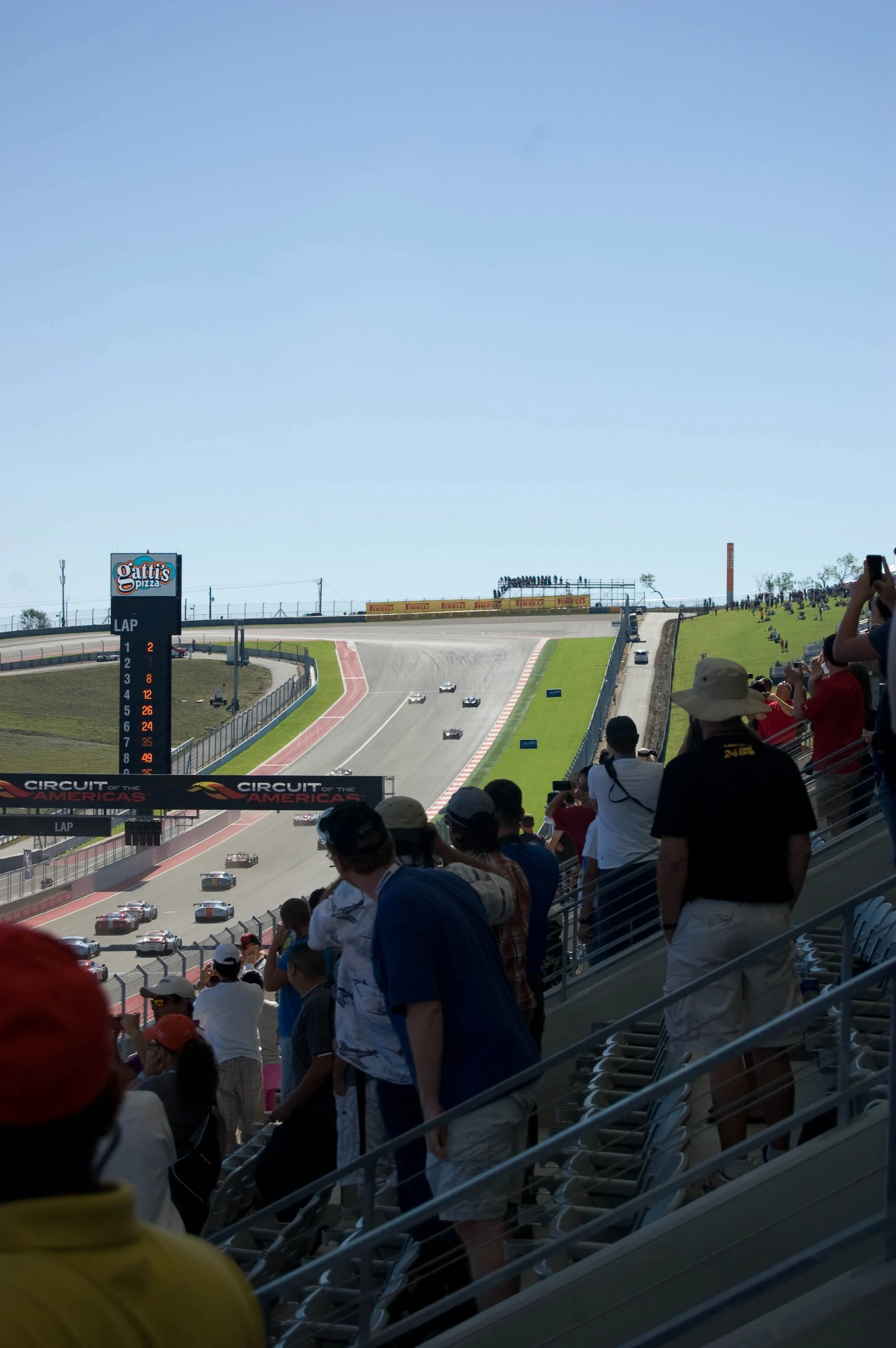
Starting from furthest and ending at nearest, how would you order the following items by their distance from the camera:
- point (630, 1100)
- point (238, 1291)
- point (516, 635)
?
point (516, 635) < point (630, 1100) < point (238, 1291)

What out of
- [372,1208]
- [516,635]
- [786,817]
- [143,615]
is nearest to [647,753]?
[786,817]

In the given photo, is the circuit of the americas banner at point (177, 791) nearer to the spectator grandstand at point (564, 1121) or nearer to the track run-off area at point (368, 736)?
the track run-off area at point (368, 736)

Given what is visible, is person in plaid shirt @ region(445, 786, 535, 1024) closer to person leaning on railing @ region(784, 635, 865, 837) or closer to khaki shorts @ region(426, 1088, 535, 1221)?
khaki shorts @ region(426, 1088, 535, 1221)

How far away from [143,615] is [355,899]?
107 feet

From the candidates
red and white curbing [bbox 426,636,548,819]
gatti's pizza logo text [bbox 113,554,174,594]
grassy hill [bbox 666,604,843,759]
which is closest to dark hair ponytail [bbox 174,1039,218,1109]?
red and white curbing [bbox 426,636,548,819]

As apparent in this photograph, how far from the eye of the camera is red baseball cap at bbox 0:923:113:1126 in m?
1.35

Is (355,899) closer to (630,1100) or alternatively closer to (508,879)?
(508,879)

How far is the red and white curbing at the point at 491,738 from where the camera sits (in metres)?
47.2

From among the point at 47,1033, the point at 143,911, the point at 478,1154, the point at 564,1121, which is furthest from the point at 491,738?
the point at 47,1033

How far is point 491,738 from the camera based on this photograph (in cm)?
5916

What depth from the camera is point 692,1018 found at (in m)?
4.50

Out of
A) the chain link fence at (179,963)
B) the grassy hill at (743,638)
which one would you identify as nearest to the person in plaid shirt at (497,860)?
the chain link fence at (179,963)

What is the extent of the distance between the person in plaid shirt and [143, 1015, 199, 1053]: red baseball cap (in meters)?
1.24

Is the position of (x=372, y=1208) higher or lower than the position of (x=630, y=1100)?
lower
